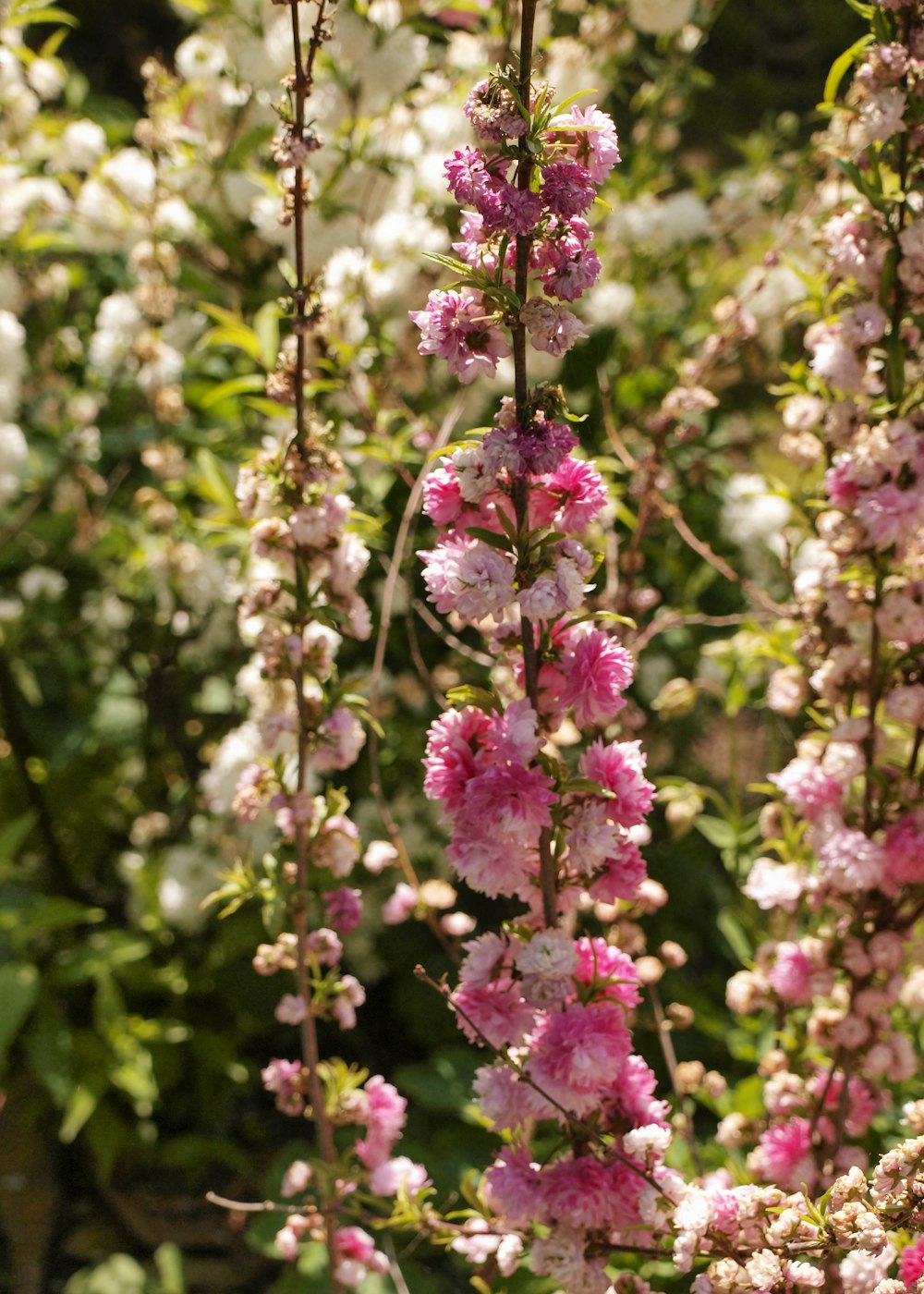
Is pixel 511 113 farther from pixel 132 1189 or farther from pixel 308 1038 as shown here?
pixel 132 1189

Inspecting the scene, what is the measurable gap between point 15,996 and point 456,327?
142 cm

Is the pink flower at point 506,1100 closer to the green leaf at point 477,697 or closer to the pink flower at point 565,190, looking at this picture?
the green leaf at point 477,697

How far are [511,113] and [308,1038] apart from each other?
777 millimetres

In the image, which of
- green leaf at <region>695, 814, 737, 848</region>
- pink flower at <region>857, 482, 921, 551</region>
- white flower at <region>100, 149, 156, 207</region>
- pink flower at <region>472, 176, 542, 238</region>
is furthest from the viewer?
white flower at <region>100, 149, 156, 207</region>

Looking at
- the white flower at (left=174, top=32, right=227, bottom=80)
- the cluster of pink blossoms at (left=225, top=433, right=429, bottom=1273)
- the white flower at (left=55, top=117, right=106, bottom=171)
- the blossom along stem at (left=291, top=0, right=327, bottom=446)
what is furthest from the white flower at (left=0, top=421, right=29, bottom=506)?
the blossom along stem at (left=291, top=0, right=327, bottom=446)

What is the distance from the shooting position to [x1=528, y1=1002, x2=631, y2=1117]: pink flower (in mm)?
782

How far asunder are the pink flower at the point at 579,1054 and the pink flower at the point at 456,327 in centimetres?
43

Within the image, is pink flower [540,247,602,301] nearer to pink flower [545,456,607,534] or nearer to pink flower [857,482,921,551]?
pink flower [545,456,607,534]

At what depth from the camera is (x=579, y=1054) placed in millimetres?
778

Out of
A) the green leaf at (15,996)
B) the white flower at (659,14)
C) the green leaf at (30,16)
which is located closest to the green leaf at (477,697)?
the green leaf at (30,16)

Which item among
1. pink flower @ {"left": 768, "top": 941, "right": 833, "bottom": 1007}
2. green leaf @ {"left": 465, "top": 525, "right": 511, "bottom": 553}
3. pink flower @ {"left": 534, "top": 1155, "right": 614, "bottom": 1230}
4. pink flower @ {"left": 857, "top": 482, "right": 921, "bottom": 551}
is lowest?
pink flower @ {"left": 534, "top": 1155, "right": 614, "bottom": 1230}

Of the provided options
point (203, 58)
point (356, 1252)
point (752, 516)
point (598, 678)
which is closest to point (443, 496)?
point (598, 678)

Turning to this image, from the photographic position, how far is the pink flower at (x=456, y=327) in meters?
0.74

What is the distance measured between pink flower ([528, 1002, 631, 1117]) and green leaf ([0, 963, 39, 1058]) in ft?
3.84
